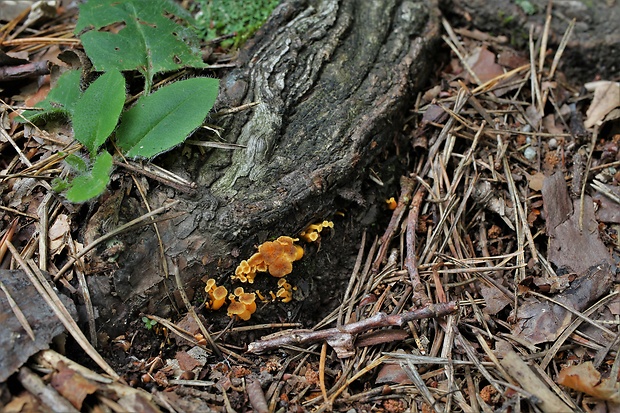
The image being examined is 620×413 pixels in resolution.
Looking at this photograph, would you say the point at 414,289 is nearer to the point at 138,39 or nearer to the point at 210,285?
the point at 210,285

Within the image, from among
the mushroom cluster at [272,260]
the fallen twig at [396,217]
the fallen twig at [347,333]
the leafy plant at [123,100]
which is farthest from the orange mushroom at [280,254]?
the leafy plant at [123,100]

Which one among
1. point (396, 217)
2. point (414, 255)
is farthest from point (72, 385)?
point (396, 217)

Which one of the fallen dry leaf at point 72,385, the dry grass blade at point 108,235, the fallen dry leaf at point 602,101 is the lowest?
the fallen dry leaf at point 72,385

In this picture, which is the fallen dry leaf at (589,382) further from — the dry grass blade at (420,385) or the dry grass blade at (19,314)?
the dry grass blade at (19,314)

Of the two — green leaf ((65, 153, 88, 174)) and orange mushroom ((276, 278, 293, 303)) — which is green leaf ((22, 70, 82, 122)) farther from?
orange mushroom ((276, 278, 293, 303))

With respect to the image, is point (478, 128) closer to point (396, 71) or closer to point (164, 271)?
point (396, 71)

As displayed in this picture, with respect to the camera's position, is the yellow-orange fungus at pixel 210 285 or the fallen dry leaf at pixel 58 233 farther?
the yellow-orange fungus at pixel 210 285

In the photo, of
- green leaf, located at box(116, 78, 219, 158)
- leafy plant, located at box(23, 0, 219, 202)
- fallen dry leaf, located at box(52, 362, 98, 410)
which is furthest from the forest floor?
green leaf, located at box(116, 78, 219, 158)
